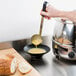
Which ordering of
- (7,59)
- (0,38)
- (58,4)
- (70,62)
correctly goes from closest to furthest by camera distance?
(7,59), (70,62), (0,38), (58,4)

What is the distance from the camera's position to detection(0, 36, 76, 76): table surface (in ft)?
2.57

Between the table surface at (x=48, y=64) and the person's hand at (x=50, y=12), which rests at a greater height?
the person's hand at (x=50, y=12)

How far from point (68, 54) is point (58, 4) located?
0.38 m

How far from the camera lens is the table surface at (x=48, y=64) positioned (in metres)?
0.78

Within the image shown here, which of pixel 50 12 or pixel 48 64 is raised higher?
pixel 50 12

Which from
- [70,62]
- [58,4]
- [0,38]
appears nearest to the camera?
[70,62]

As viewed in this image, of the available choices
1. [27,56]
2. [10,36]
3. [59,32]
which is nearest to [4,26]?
[10,36]

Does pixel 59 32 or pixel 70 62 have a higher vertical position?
pixel 59 32

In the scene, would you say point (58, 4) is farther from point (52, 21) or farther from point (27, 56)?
point (27, 56)

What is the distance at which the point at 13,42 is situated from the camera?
3.25ft

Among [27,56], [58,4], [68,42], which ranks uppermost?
[58,4]

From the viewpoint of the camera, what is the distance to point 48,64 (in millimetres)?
862

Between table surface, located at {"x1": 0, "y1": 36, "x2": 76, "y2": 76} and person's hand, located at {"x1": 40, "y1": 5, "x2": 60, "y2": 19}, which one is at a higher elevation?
person's hand, located at {"x1": 40, "y1": 5, "x2": 60, "y2": 19}

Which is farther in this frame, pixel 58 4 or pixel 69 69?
pixel 58 4
